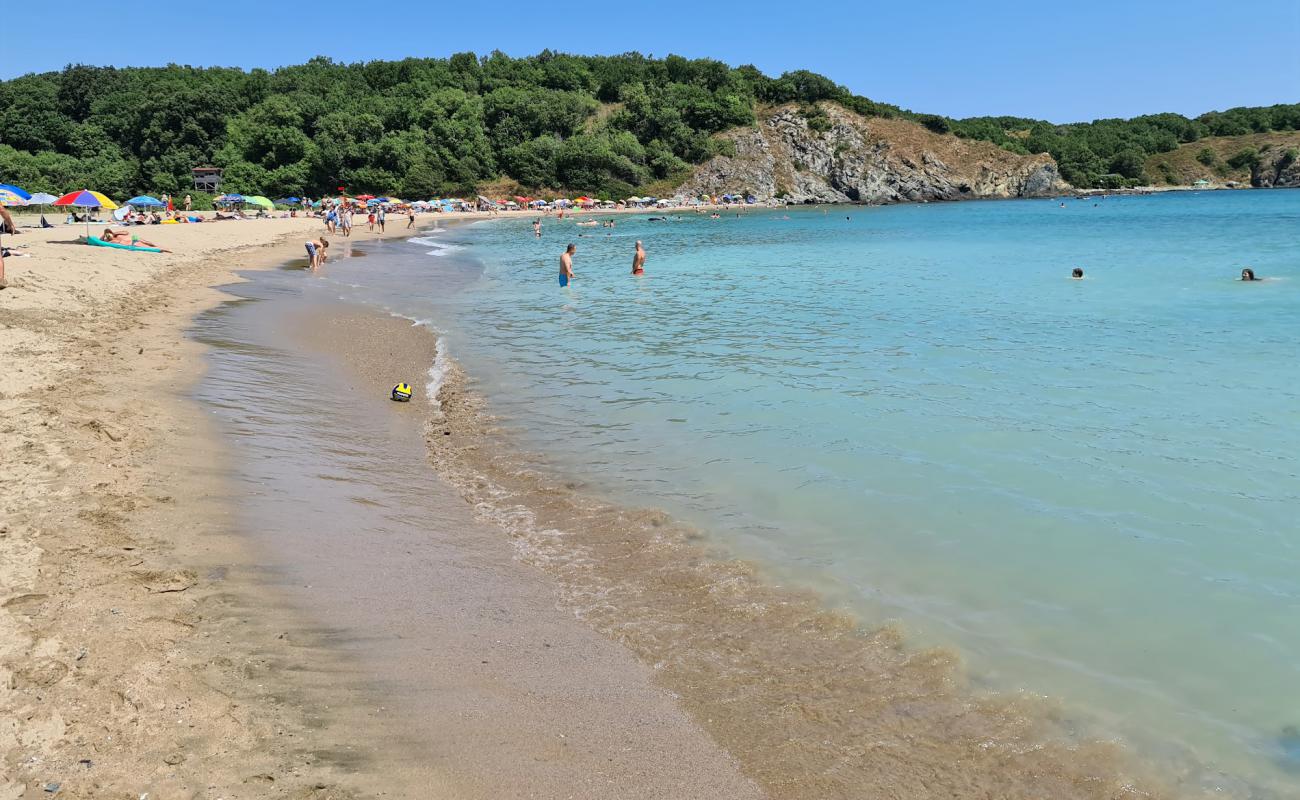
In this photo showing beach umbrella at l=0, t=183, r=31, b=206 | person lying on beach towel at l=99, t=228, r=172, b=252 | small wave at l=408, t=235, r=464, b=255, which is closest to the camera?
person lying on beach towel at l=99, t=228, r=172, b=252

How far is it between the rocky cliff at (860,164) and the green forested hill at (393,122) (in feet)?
14.0

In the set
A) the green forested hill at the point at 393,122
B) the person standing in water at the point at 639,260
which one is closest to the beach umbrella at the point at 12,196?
the person standing in water at the point at 639,260

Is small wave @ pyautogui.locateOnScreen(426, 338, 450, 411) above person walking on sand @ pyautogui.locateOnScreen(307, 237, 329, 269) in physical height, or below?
below

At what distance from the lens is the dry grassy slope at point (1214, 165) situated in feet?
503

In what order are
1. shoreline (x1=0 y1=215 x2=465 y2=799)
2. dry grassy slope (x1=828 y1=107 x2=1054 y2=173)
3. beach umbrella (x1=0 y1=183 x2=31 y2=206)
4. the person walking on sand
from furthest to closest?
dry grassy slope (x1=828 y1=107 x2=1054 y2=173) < beach umbrella (x1=0 y1=183 x2=31 y2=206) < the person walking on sand < shoreline (x1=0 y1=215 x2=465 y2=799)

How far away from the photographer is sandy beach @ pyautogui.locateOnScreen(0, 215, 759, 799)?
126 inches

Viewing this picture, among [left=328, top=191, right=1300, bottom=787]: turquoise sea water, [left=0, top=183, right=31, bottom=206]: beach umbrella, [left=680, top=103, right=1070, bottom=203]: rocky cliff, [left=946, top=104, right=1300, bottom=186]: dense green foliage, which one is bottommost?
[left=328, top=191, right=1300, bottom=787]: turquoise sea water

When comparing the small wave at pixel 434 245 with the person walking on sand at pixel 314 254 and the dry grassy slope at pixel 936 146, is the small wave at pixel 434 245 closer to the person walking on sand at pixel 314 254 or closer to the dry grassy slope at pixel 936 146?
the person walking on sand at pixel 314 254

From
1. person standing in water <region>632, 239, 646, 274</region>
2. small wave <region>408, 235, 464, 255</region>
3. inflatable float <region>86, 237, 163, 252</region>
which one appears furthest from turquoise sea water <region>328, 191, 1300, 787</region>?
small wave <region>408, 235, 464, 255</region>

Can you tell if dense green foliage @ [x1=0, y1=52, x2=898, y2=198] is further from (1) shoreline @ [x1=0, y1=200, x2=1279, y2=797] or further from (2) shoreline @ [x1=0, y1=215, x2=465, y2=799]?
(1) shoreline @ [x1=0, y1=200, x2=1279, y2=797]

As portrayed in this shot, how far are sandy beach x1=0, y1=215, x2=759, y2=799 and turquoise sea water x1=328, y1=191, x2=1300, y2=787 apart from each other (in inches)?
77.9

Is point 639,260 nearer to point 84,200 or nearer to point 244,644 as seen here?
point 84,200

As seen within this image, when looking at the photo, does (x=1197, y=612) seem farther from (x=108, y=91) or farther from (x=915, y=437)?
(x=108, y=91)

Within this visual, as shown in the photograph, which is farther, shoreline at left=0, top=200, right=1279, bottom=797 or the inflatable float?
the inflatable float
